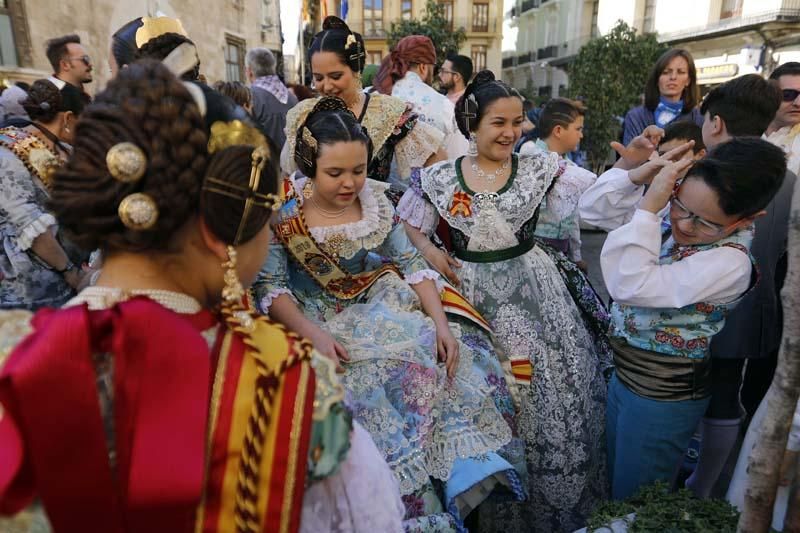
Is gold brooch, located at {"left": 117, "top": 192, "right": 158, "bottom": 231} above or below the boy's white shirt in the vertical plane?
above

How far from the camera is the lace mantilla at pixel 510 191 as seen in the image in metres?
2.66

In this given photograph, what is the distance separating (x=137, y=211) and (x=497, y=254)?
6.58 feet

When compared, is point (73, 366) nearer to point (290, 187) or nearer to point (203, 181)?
point (203, 181)

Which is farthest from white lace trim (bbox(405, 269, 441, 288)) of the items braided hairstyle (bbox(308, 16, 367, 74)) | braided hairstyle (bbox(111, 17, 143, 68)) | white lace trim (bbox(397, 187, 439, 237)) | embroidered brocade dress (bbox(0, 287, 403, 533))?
braided hairstyle (bbox(111, 17, 143, 68))

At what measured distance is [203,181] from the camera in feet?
3.17

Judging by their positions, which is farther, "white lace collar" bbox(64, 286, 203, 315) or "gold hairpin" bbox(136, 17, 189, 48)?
"gold hairpin" bbox(136, 17, 189, 48)

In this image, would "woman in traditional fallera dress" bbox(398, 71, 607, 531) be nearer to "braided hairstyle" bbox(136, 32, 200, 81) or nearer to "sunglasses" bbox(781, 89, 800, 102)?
"braided hairstyle" bbox(136, 32, 200, 81)

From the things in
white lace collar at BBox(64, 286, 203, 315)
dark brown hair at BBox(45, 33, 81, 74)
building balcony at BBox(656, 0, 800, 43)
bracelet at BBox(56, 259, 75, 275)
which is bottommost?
bracelet at BBox(56, 259, 75, 275)

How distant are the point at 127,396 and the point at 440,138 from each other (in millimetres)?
2847

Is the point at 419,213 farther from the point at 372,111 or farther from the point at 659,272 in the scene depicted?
the point at 659,272

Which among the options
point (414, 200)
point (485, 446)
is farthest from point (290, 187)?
point (485, 446)

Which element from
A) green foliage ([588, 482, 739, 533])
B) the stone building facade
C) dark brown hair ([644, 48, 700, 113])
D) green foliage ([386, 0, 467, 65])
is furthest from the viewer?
green foliage ([386, 0, 467, 65])

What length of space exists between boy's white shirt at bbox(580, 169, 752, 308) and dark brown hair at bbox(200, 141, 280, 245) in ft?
4.71

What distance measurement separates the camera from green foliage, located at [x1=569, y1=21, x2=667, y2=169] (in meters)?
13.8
